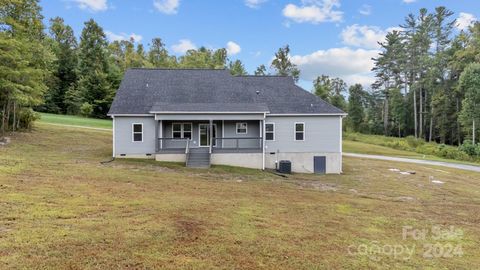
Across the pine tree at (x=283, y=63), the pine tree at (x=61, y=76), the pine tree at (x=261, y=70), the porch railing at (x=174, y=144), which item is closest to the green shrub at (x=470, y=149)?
the pine tree at (x=283, y=63)

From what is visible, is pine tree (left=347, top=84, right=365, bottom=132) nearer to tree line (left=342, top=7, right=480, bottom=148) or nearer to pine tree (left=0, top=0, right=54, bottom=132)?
tree line (left=342, top=7, right=480, bottom=148)

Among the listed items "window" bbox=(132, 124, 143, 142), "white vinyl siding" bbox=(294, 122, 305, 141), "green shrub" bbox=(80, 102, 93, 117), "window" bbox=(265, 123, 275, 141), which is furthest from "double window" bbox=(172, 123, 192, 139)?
"green shrub" bbox=(80, 102, 93, 117)

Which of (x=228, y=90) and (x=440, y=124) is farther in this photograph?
(x=440, y=124)

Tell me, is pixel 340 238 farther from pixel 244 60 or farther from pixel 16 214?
pixel 244 60

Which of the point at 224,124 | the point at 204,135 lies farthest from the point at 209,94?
the point at 204,135

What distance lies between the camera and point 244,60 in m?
60.6

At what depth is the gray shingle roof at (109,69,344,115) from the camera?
2120cm

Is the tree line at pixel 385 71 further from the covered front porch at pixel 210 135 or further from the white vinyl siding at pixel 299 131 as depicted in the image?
the white vinyl siding at pixel 299 131

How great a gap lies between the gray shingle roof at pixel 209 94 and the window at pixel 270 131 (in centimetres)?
89

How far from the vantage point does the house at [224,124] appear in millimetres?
20375

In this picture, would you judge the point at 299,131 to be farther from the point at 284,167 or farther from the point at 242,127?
the point at 242,127

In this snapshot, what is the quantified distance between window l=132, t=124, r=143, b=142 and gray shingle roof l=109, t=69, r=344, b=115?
905mm

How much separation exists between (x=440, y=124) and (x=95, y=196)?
5872 cm

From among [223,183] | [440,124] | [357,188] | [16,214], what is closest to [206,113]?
[223,183]
